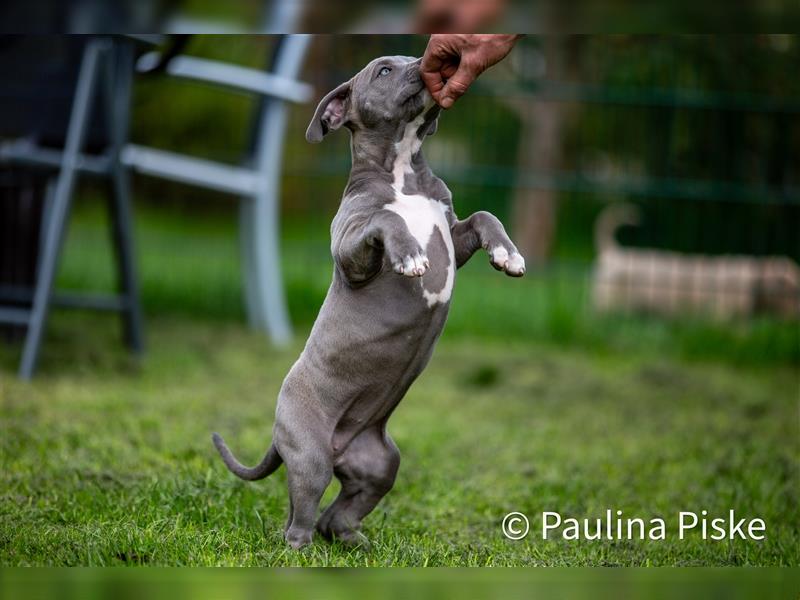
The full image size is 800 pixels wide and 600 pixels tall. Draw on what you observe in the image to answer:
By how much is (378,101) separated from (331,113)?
0.52 feet

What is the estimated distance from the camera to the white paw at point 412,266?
248 centimetres

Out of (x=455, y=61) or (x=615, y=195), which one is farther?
(x=615, y=195)

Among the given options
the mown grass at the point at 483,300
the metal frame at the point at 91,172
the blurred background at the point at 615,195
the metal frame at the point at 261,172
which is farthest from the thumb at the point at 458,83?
the mown grass at the point at 483,300

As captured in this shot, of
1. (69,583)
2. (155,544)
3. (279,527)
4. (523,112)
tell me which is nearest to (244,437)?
(279,527)

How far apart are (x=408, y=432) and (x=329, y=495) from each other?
1.11 metres

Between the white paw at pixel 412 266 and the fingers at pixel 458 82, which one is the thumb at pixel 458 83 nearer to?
Result: the fingers at pixel 458 82

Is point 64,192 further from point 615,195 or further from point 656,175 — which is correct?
point 656,175

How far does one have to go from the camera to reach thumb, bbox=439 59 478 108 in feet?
8.43

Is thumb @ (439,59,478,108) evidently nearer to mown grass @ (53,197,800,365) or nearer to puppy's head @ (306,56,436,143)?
puppy's head @ (306,56,436,143)

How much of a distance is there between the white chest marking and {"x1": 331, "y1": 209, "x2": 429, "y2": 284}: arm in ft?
0.21

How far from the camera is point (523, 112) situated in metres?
10.6

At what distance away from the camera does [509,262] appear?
8.60 ft

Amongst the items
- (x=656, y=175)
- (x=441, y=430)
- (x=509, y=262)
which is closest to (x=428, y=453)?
(x=441, y=430)

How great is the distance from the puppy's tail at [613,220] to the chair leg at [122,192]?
13.5 feet
